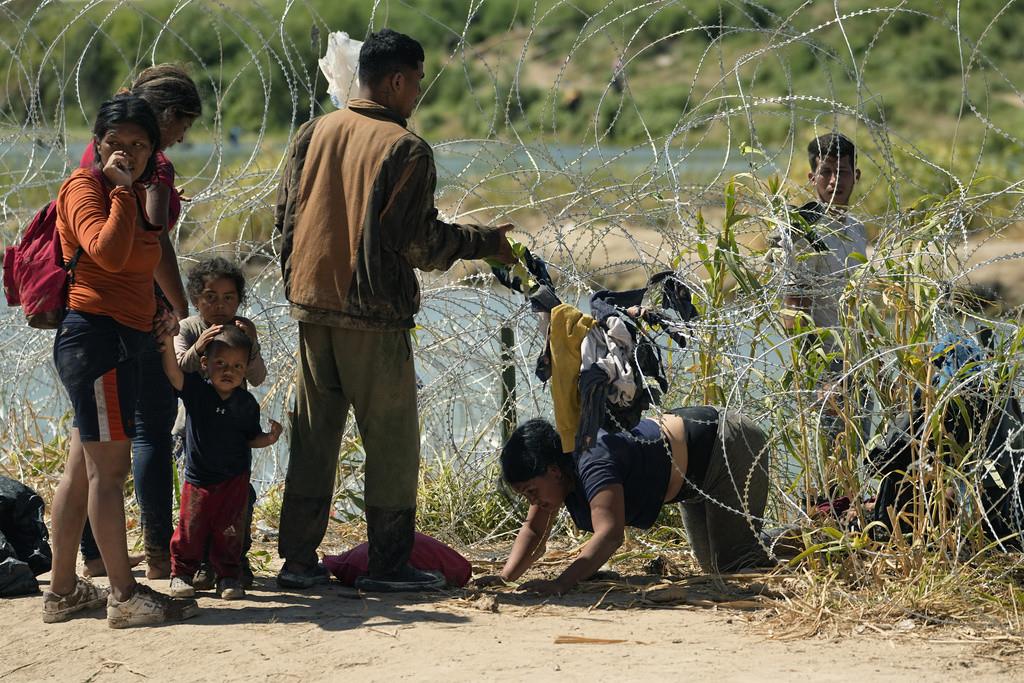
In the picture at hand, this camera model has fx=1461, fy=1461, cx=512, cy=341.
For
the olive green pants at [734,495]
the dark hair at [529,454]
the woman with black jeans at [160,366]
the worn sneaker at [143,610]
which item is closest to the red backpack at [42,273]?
the woman with black jeans at [160,366]

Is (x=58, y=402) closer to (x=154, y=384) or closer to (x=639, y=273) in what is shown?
(x=154, y=384)

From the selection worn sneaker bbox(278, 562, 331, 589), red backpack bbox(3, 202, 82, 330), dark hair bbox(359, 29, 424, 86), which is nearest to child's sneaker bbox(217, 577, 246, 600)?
worn sneaker bbox(278, 562, 331, 589)

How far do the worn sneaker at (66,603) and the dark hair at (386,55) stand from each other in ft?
5.98

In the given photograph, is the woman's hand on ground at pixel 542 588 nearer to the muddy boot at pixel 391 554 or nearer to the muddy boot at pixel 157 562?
the muddy boot at pixel 391 554

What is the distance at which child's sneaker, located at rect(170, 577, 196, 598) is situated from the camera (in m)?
4.62

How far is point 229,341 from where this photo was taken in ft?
15.4

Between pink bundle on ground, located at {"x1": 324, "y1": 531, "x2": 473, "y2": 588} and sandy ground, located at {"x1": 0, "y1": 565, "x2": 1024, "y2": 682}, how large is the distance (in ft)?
0.74

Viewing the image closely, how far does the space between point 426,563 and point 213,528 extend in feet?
2.37

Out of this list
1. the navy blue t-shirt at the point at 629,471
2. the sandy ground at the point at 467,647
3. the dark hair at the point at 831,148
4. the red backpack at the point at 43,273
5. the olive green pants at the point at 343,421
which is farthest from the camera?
the dark hair at the point at 831,148

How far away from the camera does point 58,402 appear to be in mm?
6895

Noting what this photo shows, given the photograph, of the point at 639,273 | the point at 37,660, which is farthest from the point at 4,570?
the point at 639,273

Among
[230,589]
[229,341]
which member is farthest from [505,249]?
[230,589]

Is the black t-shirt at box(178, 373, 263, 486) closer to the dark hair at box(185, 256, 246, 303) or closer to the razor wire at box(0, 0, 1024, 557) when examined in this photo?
the dark hair at box(185, 256, 246, 303)

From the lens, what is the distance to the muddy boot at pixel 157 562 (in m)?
4.91
